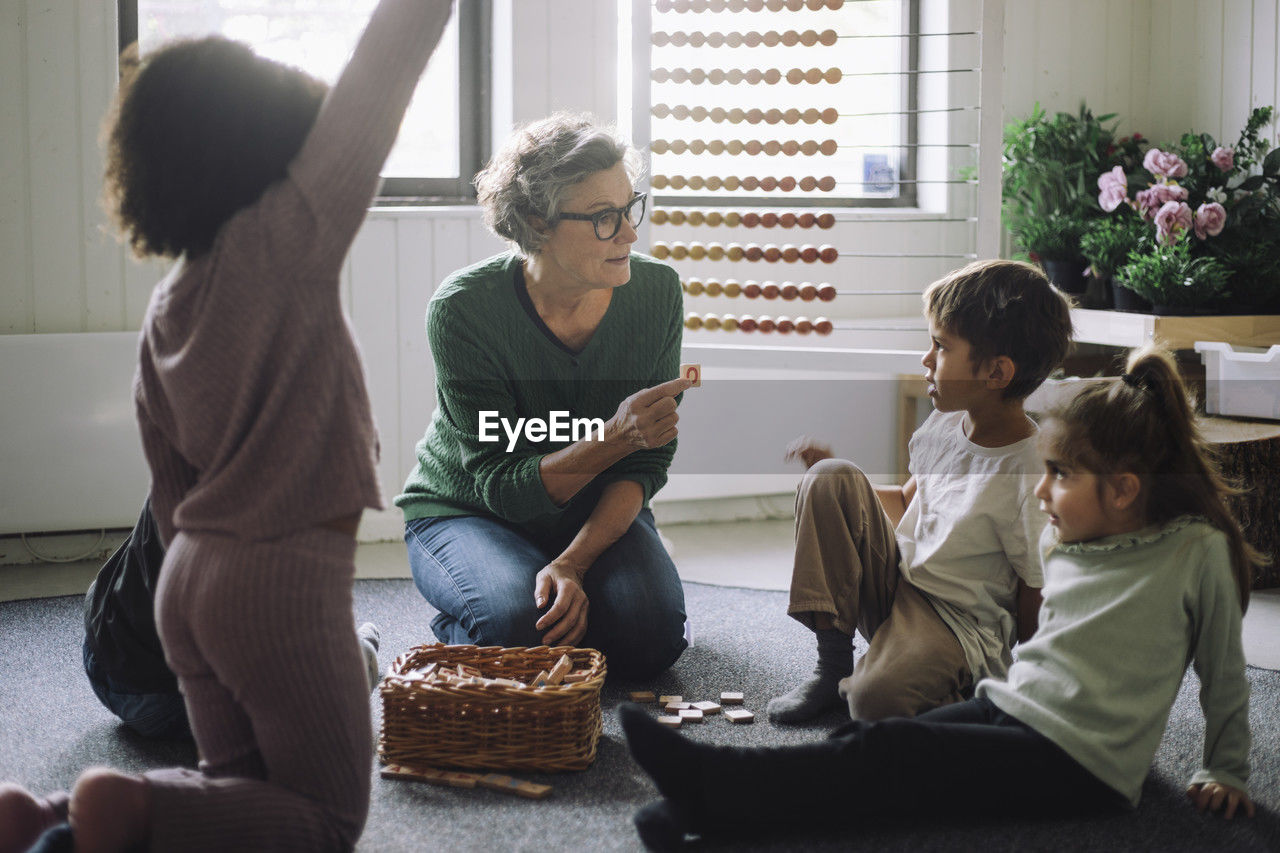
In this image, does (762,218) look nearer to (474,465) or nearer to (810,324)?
(810,324)

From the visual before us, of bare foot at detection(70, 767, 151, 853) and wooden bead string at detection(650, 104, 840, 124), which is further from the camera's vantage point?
wooden bead string at detection(650, 104, 840, 124)

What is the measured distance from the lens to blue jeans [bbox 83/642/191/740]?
5.76 ft

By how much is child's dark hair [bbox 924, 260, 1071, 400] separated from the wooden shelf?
3.92ft

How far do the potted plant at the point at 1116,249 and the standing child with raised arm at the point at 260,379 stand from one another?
2.36m

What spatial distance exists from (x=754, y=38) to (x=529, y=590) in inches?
57.8

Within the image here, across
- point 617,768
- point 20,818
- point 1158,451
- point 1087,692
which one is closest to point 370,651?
point 617,768

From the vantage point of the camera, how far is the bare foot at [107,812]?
3.71 feet

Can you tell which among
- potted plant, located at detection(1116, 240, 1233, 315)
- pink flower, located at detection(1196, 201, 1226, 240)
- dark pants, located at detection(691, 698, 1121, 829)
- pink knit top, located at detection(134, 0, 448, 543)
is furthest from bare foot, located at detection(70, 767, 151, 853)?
pink flower, located at detection(1196, 201, 1226, 240)

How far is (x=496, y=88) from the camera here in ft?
10.8

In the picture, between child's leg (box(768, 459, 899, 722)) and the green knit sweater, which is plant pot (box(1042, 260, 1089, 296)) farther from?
child's leg (box(768, 459, 899, 722))

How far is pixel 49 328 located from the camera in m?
2.91

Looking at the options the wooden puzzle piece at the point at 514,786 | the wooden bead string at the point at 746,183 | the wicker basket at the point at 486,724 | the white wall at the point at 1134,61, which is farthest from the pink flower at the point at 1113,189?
the wooden puzzle piece at the point at 514,786

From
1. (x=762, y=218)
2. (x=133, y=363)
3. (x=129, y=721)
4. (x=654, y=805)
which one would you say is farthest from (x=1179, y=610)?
(x=133, y=363)

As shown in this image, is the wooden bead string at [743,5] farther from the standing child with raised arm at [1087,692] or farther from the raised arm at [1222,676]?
the raised arm at [1222,676]
